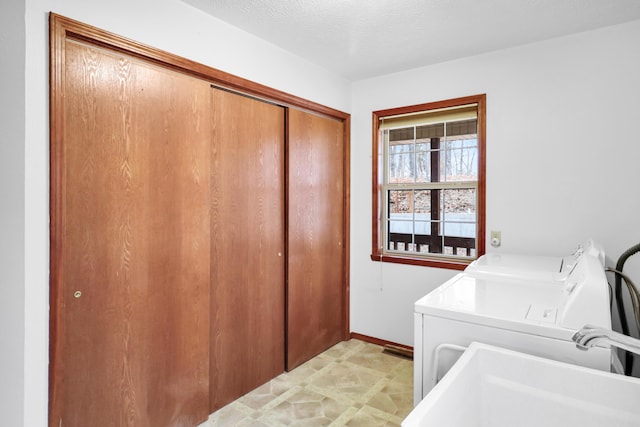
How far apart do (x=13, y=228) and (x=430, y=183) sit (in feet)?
8.96

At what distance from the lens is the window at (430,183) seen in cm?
289

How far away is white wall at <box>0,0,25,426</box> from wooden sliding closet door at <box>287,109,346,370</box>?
162cm

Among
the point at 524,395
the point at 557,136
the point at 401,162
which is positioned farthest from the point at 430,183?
the point at 524,395

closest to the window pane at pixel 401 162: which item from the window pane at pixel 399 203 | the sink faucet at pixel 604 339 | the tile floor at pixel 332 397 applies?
the window pane at pixel 399 203

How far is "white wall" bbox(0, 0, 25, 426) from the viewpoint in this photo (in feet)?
4.71

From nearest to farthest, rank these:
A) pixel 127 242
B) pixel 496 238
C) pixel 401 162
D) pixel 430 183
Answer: pixel 127 242
pixel 496 238
pixel 430 183
pixel 401 162

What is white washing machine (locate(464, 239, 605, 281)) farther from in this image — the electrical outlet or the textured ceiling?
the textured ceiling

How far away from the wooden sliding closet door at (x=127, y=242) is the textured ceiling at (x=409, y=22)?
1.91ft

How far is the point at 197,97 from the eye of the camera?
82.4 inches

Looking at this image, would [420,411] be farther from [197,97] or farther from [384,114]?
[384,114]

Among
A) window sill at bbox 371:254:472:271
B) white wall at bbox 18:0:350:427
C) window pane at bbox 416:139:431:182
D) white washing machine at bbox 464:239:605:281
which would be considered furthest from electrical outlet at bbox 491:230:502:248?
white wall at bbox 18:0:350:427

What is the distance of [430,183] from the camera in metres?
3.08

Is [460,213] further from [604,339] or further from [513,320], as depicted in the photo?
[604,339]

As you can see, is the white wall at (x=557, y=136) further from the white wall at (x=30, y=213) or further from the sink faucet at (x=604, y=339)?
the white wall at (x=30, y=213)
